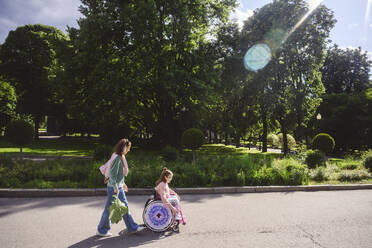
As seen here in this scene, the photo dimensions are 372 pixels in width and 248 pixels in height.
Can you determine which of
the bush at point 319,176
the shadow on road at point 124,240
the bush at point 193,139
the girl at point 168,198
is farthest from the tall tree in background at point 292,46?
the shadow on road at point 124,240

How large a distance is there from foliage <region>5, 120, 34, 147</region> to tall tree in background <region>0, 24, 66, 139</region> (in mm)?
20426

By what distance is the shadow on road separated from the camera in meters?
4.10

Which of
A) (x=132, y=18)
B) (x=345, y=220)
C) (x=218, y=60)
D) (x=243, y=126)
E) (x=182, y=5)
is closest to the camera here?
(x=345, y=220)

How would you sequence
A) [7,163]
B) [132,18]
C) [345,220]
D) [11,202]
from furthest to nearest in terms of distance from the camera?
[132,18], [7,163], [11,202], [345,220]

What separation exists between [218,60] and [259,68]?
401 centimetres

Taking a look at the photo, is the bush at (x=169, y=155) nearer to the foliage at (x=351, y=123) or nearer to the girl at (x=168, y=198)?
the girl at (x=168, y=198)

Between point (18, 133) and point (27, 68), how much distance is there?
23.7m

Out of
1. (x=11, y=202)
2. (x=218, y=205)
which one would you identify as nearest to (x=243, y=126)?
(x=218, y=205)

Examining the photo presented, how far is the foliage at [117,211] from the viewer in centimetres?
424

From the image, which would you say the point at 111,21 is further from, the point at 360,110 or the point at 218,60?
the point at 360,110

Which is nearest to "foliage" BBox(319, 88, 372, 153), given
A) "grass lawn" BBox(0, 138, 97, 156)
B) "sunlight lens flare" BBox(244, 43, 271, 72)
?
"sunlight lens flare" BBox(244, 43, 271, 72)

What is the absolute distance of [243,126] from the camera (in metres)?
30.0

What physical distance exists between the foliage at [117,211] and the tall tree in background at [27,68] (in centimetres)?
3122

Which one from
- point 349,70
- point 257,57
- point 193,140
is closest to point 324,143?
point 193,140
